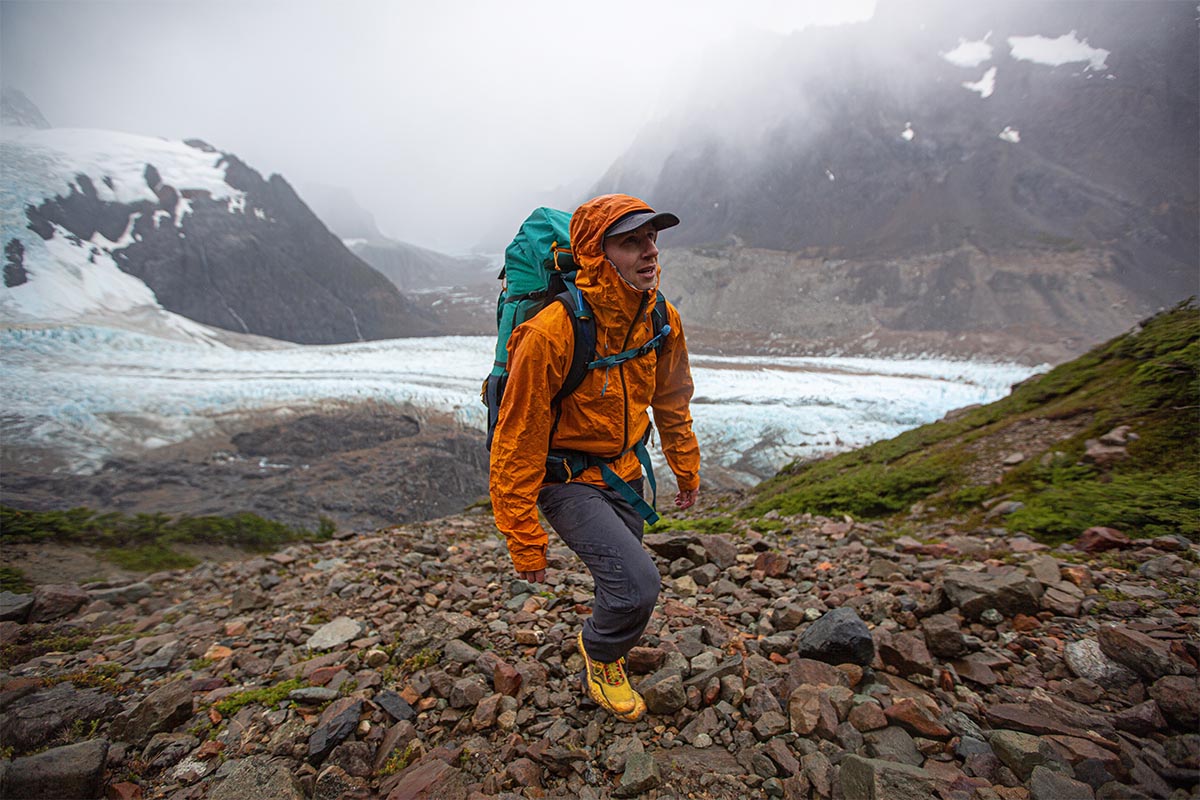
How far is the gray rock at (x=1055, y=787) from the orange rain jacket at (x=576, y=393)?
159 cm

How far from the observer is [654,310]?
2.25 m

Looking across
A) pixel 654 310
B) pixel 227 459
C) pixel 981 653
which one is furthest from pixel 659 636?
pixel 227 459

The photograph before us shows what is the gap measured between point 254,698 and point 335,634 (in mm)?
670

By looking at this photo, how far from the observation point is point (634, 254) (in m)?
1.99

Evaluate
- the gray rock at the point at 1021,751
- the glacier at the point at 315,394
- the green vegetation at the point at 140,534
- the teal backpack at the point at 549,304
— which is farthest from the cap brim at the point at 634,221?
the glacier at the point at 315,394

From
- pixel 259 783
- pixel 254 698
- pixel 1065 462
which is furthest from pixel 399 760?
pixel 1065 462

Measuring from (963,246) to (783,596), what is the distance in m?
47.1

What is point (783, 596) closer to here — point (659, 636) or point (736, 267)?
point (659, 636)

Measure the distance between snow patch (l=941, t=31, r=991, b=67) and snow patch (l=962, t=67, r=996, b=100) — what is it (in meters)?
2.06

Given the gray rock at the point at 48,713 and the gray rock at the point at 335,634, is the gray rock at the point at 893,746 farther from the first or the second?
the gray rock at the point at 48,713

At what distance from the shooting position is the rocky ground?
1.77 metres

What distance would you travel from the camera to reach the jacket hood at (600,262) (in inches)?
77.3

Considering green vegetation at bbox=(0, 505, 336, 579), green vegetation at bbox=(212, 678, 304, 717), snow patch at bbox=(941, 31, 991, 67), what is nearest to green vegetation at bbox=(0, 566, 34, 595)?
green vegetation at bbox=(0, 505, 336, 579)

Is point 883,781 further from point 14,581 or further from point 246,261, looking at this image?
point 246,261
